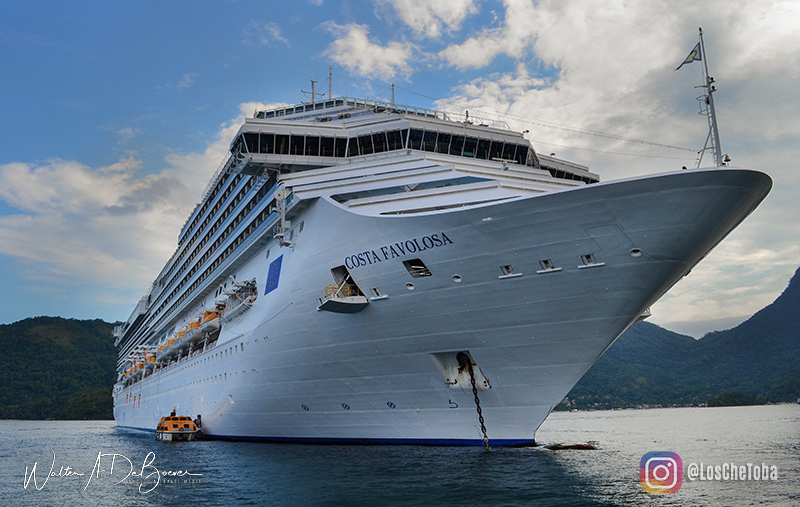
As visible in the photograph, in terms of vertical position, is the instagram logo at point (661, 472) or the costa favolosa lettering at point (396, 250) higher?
the costa favolosa lettering at point (396, 250)

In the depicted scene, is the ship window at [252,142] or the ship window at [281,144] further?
the ship window at [281,144]

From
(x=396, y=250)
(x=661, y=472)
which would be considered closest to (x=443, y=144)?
(x=396, y=250)

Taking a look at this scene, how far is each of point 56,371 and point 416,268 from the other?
174m

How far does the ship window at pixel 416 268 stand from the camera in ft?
56.0

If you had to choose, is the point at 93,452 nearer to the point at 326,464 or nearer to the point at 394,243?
the point at 326,464

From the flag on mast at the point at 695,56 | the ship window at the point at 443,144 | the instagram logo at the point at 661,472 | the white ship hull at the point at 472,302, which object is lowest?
the instagram logo at the point at 661,472

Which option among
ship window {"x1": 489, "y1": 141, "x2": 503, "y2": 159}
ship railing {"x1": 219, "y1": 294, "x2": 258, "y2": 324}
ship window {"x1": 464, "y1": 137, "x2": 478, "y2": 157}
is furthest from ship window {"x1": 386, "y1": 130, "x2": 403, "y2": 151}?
ship railing {"x1": 219, "y1": 294, "x2": 258, "y2": 324}

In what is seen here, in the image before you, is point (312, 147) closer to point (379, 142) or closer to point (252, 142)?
point (252, 142)

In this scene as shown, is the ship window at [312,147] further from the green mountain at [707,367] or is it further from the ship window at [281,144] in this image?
the green mountain at [707,367]

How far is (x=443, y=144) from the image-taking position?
23.6 metres

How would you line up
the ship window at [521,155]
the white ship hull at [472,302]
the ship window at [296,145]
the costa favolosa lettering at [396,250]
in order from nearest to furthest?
the white ship hull at [472,302] → the costa favolosa lettering at [396,250] → the ship window at [296,145] → the ship window at [521,155]

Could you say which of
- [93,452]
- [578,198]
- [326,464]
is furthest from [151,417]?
[578,198]

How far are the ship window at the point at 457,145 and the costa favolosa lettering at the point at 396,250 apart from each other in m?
7.51

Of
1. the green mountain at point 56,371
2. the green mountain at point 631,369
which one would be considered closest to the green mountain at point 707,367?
the green mountain at point 631,369
